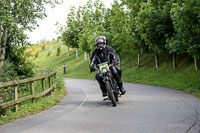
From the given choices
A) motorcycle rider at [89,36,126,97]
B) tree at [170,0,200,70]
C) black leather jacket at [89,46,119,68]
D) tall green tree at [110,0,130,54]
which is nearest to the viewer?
motorcycle rider at [89,36,126,97]

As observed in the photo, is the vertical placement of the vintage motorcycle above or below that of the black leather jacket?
below

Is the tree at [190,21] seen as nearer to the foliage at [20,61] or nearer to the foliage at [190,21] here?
the foliage at [190,21]

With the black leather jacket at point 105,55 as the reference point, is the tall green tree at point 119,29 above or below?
above

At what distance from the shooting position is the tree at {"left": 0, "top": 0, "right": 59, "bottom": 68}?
16438mm

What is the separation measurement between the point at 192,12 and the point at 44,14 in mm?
9432

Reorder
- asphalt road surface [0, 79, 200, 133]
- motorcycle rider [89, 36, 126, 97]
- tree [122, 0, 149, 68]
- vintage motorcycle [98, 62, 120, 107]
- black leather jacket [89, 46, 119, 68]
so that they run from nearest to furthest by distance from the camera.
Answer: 1. asphalt road surface [0, 79, 200, 133]
2. vintage motorcycle [98, 62, 120, 107]
3. motorcycle rider [89, 36, 126, 97]
4. black leather jacket [89, 46, 119, 68]
5. tree [122, 0, 149, 68]

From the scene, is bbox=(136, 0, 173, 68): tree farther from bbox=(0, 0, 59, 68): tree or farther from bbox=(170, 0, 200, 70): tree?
bbox=(0, 0, 59, 68): tree

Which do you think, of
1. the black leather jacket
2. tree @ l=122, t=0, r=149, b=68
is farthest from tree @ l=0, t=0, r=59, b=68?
tree @ l=122, t=0, r=149, b=68

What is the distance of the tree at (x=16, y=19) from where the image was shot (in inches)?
647

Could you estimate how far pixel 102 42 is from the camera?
10359mm

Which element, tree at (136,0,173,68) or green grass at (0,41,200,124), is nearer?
green grass at (0,41,200,124)

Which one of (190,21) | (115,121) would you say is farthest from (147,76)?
(115,121)

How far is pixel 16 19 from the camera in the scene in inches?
704

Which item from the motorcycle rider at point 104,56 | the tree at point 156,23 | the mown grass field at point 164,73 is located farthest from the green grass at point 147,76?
the tree at point 156,23
